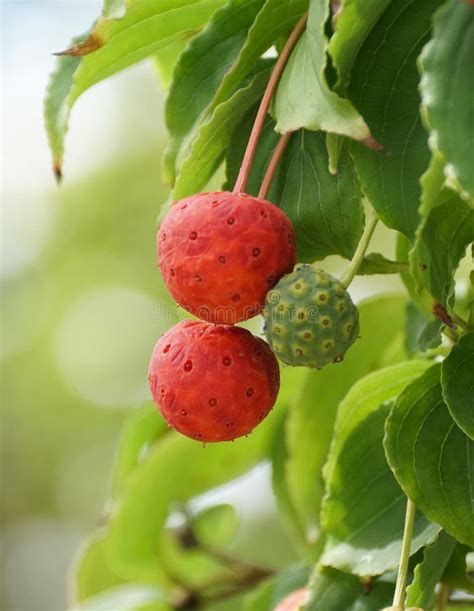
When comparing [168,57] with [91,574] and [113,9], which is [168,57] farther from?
[91,574]

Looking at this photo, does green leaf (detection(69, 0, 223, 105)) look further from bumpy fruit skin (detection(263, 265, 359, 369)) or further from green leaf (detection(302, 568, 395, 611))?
green leaf (detection(302, 568, 395, 611))

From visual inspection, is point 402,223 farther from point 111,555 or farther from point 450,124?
point 111,555

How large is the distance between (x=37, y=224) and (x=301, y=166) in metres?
8.71

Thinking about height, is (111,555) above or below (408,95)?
below

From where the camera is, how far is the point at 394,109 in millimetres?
1155

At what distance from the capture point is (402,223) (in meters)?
1.16

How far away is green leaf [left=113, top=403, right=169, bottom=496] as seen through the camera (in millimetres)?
2156

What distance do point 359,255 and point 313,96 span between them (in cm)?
21

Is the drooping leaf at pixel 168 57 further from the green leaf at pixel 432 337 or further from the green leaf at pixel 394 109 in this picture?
the green leaf at pixel 432 337

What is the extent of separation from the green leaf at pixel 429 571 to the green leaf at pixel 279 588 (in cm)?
53

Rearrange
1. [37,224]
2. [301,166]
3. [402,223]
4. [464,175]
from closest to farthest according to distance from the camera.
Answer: [464,175] < [402,223] < [301,166] < [37,224]

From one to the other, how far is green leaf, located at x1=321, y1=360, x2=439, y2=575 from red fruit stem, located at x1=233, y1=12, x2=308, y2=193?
1.52 feet

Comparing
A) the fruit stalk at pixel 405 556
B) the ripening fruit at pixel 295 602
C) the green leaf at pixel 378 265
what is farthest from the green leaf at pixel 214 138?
the ripening fruit at pixel 295 602

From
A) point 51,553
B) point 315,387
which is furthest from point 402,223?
point 51,553
